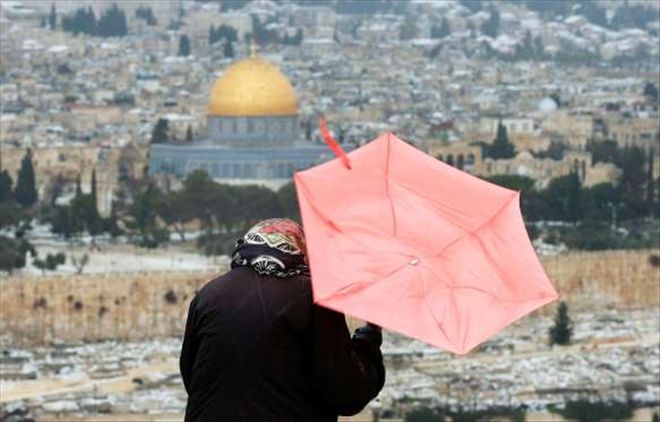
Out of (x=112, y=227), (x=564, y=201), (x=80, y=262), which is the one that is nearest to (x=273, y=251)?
(x=80, y=262)

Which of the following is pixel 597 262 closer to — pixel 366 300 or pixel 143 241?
pixel 143 241

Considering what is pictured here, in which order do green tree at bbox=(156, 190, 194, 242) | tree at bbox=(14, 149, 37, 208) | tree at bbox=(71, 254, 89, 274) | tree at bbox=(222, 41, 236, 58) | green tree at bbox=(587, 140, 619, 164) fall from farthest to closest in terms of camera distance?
1. tree at bbox=(222, 41, 236, 58)
2. green tree at bbox=(587, 140, 619, 164)
3. tree at bbox=(14, 149, 37, 208)
4. green tree at bbox=(156, 190, 194, 242)
5. tree at bbox=(71, 254, 89, 274)

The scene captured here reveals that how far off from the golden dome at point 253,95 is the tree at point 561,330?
2542 cm

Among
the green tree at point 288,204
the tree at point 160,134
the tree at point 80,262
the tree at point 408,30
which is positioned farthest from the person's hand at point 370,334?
the tree at point 408,30

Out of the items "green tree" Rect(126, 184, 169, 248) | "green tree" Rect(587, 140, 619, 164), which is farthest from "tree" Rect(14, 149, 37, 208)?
"green tree" Rect(587, 140, 619, 164)

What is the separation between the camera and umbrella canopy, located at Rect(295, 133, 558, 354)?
548 cm

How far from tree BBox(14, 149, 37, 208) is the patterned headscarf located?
155 feet

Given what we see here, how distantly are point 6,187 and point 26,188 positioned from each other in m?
0.39

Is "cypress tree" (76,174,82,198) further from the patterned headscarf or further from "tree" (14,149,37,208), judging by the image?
the patterned headscarf

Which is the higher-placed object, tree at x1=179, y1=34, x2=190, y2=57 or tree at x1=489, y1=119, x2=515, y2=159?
tree at x1=489, y1=119, x2=515, y2=159

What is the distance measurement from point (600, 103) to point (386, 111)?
7.63m

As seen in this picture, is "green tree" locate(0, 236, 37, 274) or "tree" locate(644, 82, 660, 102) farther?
"tree" locate(644, 82, 660, 102)

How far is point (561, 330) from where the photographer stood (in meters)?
35.6

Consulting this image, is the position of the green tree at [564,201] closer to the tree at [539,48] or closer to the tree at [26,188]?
the tree at [26,188]
